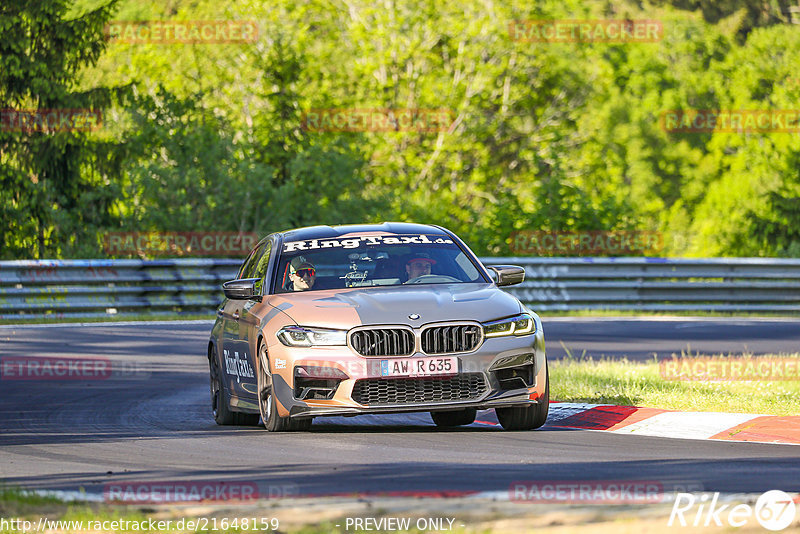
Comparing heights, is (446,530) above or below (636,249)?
above

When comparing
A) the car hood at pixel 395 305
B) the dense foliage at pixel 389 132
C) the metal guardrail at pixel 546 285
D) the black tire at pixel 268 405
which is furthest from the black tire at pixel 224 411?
the dense foliage at pixel 389 132

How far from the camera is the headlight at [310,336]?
9.90m

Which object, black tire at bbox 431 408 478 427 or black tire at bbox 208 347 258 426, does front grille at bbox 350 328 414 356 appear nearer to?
black tire at bbox 431 408 478 427

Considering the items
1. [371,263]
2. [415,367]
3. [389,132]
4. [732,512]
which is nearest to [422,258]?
[371,263]

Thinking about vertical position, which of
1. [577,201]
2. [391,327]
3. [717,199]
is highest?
[391,327]

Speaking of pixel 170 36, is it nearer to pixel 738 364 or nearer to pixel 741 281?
pixel 741 281

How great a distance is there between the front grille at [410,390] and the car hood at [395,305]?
16.1 inches

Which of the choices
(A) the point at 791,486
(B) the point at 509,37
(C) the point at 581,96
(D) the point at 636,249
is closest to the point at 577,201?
(D) the point at 636,249

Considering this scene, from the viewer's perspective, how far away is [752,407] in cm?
1098

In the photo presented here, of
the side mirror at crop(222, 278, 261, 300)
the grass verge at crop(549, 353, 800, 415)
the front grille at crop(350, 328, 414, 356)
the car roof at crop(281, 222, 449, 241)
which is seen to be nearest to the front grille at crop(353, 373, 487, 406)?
the front grille at crop(350, 328, 414, 356)

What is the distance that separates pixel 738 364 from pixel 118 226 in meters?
17.4

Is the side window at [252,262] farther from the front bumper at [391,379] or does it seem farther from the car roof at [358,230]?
the front bumper at [391,379]

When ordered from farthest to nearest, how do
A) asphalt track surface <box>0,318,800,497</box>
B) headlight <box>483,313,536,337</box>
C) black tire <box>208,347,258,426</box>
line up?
1. black tire <box>208,347,258,426</box>
2. headlight <box>483,313,536,337</box>
3. asphalt track surface <box>0,318,800,497</box>

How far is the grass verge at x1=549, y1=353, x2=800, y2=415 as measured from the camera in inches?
442
